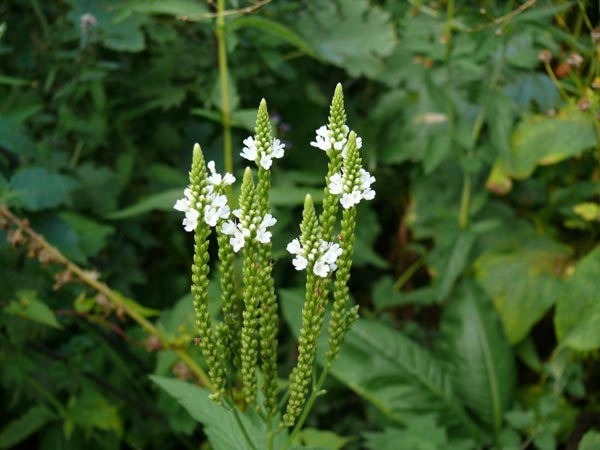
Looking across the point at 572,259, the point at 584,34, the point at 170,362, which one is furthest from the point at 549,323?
the point at 170,362

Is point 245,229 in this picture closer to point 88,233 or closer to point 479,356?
point 88,233

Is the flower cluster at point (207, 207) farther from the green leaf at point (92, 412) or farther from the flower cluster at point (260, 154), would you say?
the green leaf at point (92, 412)

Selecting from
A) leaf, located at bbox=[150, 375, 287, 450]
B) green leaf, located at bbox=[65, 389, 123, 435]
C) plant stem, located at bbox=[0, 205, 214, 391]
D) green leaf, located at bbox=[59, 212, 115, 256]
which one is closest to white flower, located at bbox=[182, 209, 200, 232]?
leaf, located at bbox=[150, 375, 287, 450]

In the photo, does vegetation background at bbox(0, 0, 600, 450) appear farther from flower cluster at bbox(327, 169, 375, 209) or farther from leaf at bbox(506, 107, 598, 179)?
flower cluster at bbox(327, 169, 375, 209)

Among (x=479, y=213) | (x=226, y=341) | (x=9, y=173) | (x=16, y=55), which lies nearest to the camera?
(x=226, y=341)

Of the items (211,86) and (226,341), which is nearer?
(226,341)

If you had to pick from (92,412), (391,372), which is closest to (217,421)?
(92,412)

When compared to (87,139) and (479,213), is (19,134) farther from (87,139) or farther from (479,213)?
(479,213)

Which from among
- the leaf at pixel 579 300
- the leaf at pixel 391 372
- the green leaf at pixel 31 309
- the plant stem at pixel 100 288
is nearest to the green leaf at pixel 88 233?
the plant stem at pixel 100 288
